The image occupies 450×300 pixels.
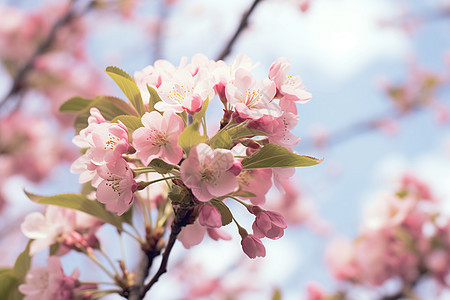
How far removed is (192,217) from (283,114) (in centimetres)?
30

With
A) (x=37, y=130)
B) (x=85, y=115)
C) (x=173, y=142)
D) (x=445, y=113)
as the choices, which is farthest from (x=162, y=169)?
(x=445, y=113)

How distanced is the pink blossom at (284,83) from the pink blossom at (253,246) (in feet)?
1.04

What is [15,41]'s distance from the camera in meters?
3.69

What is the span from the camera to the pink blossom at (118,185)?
737 mm

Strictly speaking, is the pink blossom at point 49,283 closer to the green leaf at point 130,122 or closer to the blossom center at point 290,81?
the green leaf at point 130,122

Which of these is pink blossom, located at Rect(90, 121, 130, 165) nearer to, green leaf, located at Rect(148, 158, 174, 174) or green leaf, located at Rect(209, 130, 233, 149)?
green leaf, located at Rect(148, 158, 174, 174)

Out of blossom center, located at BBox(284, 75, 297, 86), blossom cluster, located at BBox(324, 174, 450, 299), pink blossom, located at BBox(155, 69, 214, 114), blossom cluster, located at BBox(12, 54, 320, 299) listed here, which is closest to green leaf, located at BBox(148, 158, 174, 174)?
blossom cluster, located at BBox(12, 54, 320, 299)

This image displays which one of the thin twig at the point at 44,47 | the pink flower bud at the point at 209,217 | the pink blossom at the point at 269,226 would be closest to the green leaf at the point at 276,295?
the pink blossom at the point at 269,226

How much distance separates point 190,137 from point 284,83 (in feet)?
0.90

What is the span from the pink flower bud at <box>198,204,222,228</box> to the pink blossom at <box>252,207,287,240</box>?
0.11 meters

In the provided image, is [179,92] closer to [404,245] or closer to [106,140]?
[106,140]

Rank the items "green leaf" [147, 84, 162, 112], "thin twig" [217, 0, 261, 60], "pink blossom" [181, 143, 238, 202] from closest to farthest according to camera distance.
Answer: "pink blossom" [181, 143, 238, 202] < "green leaf" [147, 84, 162, 112] < "thin twig" [217, 0, 261, 60]

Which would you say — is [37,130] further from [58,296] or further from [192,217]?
[192,217]

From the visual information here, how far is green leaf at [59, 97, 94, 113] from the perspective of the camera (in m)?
1.03
